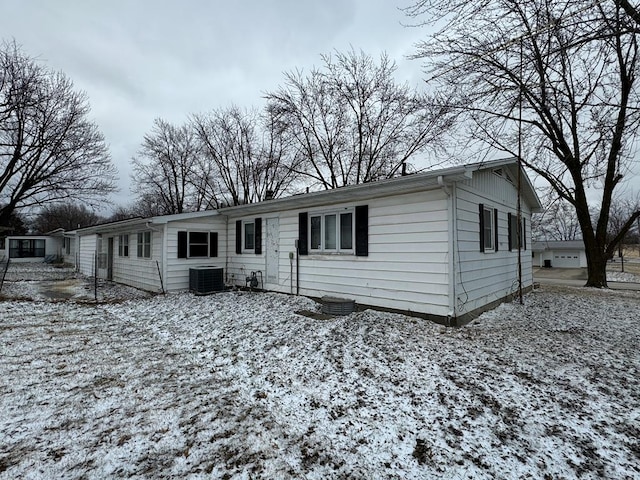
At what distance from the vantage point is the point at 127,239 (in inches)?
479

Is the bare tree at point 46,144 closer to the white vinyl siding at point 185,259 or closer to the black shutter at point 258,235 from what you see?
the white vinyl siding at point 185,259

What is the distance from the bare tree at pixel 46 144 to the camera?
12852mm

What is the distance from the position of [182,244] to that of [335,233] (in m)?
5.08

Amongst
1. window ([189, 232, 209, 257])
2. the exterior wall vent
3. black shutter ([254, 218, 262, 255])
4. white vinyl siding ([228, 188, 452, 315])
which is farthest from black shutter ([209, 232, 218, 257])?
the exterior wall vent

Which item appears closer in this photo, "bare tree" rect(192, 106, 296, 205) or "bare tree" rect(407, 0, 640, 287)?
"bare tree" rect(407, 0, 640, 287)

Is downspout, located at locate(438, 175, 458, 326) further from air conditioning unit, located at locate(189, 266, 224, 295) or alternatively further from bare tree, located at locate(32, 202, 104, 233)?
bare tree, located at locate(32, 202, 104, 233)

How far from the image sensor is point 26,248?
27078 millimetres

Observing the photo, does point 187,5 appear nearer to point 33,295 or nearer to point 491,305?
point 33,295

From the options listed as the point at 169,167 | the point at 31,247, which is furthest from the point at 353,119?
the point at 31,247

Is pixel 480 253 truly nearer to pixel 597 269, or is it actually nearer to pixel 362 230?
pixel 362 230

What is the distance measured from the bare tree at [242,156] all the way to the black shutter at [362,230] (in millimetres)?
15403

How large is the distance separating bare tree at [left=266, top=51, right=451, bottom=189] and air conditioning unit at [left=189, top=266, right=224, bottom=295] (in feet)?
38.2

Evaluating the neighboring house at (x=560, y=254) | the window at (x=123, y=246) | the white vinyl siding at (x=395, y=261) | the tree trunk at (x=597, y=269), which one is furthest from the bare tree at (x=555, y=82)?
the neighboring house at (x=560, y=254)

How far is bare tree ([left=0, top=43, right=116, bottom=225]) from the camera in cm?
1285
